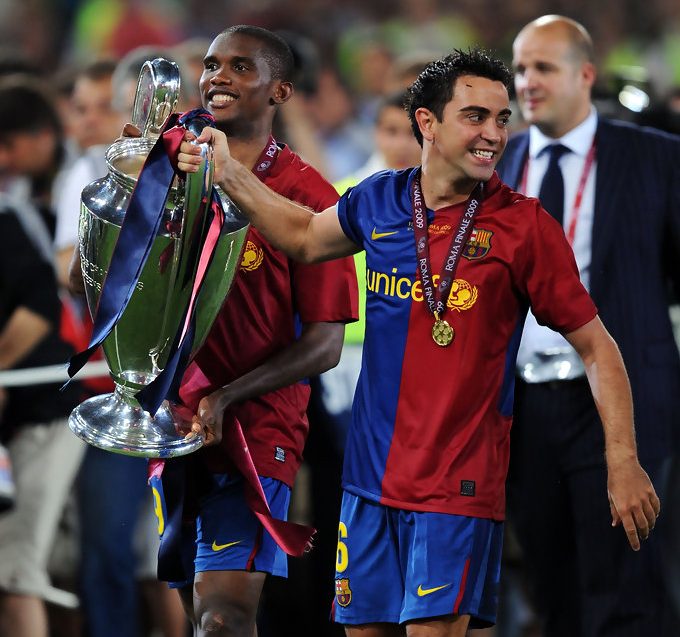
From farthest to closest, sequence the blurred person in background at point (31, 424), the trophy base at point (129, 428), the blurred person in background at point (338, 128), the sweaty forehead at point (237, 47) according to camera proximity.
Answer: the blurred person in background at point (338, 128) → the blurred person in background at point (31, 424) → the sweaty forehead at point (237, 47) → the trophy base at point (129, 428)

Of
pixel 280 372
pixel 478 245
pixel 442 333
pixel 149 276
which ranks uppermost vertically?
pixel 478 245

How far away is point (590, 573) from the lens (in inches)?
199

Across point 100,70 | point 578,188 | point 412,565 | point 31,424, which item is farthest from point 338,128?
point 412,565

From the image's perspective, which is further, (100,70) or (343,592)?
(100,70)

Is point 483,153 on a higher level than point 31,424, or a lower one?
higher

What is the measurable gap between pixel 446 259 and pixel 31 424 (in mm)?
2429

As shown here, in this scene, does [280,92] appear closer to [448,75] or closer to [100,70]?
[448,75]

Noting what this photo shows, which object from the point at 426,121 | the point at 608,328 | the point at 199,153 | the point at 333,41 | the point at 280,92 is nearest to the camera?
the point at 199,153

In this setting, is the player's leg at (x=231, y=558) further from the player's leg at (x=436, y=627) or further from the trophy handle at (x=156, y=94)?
the trophy handle at (x=156, y=94)

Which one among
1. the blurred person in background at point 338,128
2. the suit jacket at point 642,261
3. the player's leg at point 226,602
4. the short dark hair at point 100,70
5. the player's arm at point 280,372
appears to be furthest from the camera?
the blurred person in background at point 338,128

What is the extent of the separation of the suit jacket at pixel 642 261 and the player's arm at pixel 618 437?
1.26 m

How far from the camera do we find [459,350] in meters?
3.73

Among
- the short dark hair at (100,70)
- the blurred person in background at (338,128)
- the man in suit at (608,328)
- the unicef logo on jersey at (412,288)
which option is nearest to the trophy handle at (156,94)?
the unicef logo on jersey at (412,288)

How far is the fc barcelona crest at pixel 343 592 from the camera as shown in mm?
3846
